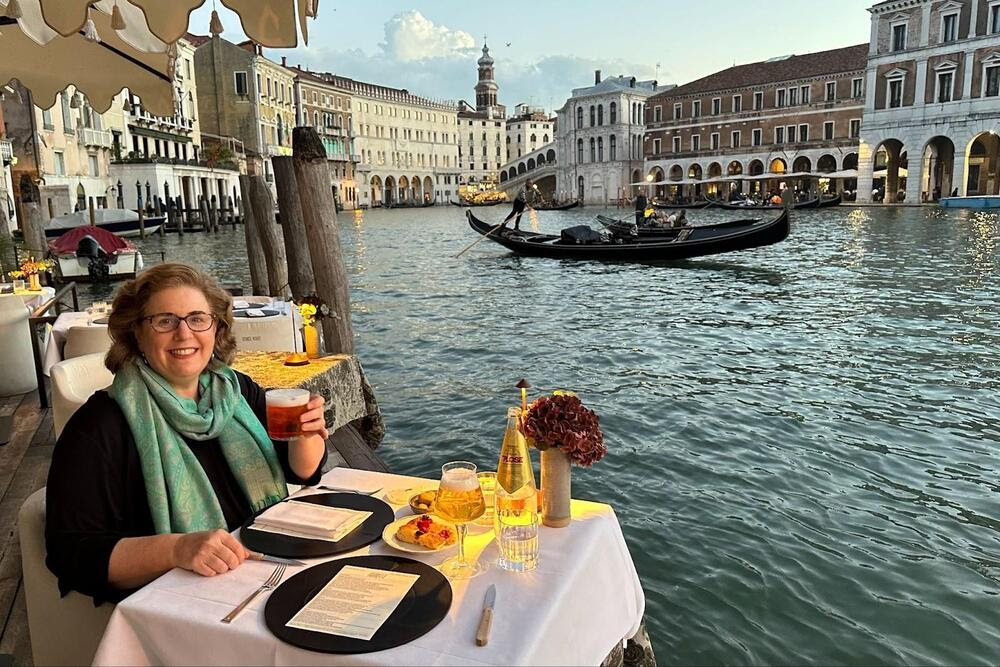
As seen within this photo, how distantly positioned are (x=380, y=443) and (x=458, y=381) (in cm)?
176

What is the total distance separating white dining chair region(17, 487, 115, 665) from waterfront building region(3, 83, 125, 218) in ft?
55.4

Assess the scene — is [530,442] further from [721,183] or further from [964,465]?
[721,183]

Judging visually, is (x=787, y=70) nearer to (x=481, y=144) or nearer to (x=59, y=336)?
(x=59, y=336)

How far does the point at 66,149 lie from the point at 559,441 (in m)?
27.1

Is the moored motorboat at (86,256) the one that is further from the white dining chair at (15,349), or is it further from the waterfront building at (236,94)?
the waterfront building at (236,94)

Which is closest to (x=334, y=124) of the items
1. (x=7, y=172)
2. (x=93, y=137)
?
(x=93, y=137)

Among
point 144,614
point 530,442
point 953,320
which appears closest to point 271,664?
point 144,614

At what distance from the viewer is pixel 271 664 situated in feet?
4.29

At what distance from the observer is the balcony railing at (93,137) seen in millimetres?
25453

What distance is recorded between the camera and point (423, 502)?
179cm

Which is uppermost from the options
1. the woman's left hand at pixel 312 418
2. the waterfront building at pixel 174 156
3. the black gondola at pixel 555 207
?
the waterfront building at pixel 174 156

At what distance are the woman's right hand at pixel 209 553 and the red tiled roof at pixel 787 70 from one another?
44.6 meters

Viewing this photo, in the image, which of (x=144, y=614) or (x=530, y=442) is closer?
(x=144, y=614)

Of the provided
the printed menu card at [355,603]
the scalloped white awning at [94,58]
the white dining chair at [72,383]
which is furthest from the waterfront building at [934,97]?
the printed menu card at [355,603]
